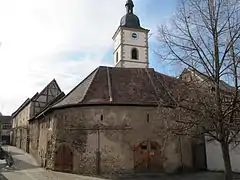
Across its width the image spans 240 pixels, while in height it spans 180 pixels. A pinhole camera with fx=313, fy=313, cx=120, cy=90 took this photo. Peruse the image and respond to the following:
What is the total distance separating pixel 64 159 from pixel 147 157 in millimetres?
5692

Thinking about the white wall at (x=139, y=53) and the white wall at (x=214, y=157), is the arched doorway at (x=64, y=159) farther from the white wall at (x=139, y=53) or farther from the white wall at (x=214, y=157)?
the white wall at (x=139, y=53)

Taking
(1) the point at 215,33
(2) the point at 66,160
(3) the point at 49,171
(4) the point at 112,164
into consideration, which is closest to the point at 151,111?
(4) the point at 112,164

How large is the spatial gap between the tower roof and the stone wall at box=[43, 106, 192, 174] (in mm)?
28662

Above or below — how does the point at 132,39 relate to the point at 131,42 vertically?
above

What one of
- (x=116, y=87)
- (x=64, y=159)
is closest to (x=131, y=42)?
(x=116, y=87)

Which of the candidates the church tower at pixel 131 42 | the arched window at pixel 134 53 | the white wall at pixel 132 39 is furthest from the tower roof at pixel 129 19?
the arched window at pixel 134 53

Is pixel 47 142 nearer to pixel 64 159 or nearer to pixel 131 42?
pixel 64 159

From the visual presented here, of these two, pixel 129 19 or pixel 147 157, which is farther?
pixel 129 19

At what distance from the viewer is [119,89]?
74.1 ft

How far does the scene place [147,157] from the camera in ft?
67.9

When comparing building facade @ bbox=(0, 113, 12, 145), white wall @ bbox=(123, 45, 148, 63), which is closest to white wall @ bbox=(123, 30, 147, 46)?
white wall @ bbox=(123, 45, 148, 63)

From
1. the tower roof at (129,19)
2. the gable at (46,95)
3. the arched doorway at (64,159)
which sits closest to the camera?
the arched doorway at (64,159)

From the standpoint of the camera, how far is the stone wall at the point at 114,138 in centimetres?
2042

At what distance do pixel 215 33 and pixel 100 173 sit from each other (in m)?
12.2
